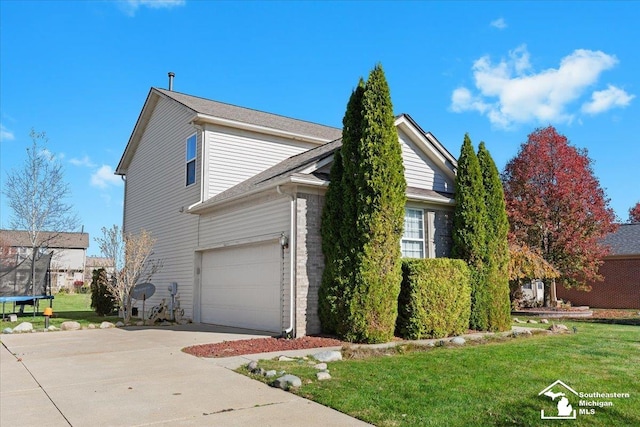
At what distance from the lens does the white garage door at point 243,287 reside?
11.3m

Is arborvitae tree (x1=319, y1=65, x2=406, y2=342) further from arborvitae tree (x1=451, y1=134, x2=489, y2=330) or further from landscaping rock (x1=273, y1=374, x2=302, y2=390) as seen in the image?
landscaping rock (x1=273, y1=374, x2=302, y2=390)

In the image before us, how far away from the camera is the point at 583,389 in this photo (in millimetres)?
5562

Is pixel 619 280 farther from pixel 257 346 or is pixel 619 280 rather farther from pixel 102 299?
pixel 102 299

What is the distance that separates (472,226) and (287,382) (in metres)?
7.85

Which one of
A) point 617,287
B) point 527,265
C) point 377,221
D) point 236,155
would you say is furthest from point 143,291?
point 617,287

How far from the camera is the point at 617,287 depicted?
25.1 meters

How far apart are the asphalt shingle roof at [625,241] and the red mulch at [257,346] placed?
21.8m

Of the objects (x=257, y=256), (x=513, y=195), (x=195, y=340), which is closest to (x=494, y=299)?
(x=257, y=256)

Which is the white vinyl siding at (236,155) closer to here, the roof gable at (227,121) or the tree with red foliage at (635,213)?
the roof gable at (227,121)

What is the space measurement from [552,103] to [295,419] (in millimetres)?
13822

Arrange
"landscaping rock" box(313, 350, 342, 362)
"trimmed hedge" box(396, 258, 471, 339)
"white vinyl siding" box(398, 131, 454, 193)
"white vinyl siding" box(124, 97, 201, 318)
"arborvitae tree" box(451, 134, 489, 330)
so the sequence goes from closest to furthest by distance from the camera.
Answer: "landscaping rock" box(313, 350, 342, 362) → "trimmed hedge" box(396, 258, 471, 339) → "arborvitae tree" box(451, 134, 489, 330) → "white vinyl siding" box(398, 131, 454, 193) → "white vinyl siding" box(124, 97, 201, 318)

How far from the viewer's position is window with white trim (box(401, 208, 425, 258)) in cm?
1239

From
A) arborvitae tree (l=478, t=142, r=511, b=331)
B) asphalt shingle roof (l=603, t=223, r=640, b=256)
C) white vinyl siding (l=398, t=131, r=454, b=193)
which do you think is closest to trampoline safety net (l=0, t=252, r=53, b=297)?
white vinyl siding (l=398, t=131, r=454, b=193)

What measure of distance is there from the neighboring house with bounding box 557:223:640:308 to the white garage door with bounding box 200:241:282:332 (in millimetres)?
21247
